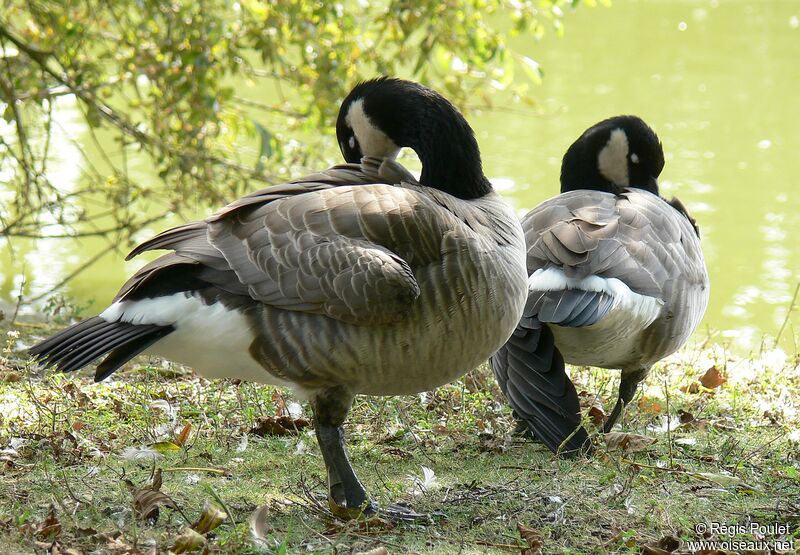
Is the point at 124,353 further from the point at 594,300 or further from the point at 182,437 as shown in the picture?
the point at 594,300

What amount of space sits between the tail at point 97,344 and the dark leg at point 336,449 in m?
0.68

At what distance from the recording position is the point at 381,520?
12.4 ft

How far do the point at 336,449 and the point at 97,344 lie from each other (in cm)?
102

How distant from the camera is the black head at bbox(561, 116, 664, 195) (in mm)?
6059

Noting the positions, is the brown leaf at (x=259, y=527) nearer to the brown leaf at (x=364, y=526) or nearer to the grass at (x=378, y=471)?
the grass at (x=378, y=471)

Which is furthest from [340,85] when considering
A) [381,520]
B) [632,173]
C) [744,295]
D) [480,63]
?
[381,520]

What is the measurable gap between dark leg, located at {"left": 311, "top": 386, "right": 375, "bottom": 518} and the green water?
15.1 ft

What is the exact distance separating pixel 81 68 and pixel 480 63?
3307 mm

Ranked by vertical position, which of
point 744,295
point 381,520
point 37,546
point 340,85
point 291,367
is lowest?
point 744,295

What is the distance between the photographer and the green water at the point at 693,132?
10172 millimetres

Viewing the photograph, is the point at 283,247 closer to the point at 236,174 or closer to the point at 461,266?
the point at 461,266

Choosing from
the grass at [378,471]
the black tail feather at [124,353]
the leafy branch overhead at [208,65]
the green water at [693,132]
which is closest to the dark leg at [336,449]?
the grass at [378,471]

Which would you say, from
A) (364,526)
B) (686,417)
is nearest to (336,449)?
(364,526)

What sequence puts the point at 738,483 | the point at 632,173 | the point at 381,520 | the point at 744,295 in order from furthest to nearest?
the point at 744,295 → the point at 632,173 → the point at 738,483 → the point at 381,520
